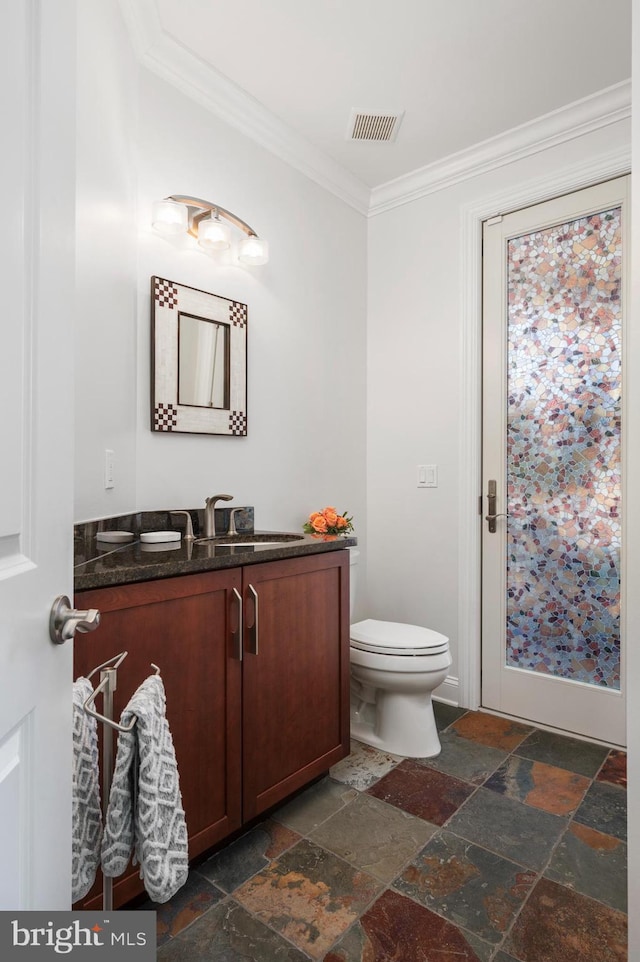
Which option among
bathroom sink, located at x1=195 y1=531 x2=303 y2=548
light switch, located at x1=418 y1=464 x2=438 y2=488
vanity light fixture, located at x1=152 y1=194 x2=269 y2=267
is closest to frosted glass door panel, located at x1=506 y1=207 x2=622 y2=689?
light switch, located at x1=418 y1=464 x2=438 y2=488

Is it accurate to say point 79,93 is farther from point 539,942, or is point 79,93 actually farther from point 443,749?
point 443,749

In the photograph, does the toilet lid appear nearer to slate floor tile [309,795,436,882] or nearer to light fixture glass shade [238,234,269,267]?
slate floor tile [309,795,436,882]

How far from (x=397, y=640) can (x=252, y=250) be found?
169cm

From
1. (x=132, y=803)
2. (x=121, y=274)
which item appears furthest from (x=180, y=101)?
(x=132, y=803)

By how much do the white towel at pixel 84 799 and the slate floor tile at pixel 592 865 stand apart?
1253 millimetres

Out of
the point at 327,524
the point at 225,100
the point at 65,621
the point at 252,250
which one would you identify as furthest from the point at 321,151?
the point at 65,621

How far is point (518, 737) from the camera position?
2.36m

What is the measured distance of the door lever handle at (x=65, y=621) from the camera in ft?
2.31

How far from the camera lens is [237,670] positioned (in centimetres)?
156

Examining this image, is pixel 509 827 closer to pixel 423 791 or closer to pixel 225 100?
pixel 423 791

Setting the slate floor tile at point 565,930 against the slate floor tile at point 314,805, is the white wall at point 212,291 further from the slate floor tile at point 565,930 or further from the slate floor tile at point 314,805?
the slate floor tile at point 565,930

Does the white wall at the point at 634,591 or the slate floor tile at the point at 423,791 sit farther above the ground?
the white wall at the point at 634,591

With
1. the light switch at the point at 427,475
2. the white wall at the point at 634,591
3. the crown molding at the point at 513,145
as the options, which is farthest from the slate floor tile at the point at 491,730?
the crown molding at the point at 513,145

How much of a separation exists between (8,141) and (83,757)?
2.89 feet
